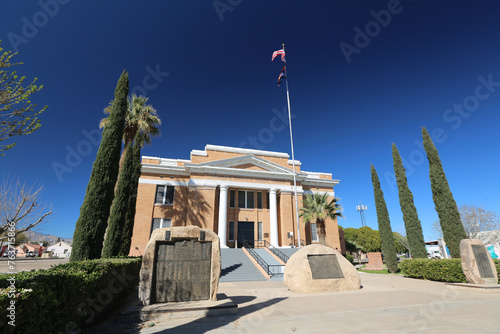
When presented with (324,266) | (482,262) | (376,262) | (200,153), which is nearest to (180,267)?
(324,266)

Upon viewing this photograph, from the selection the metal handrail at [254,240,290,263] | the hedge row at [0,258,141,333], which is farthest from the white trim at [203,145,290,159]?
the hedge row at [0,258,141,333]

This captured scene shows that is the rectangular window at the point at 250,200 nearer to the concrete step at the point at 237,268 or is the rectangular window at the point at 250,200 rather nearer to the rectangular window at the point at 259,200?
the rectangular window at the point at 259,200

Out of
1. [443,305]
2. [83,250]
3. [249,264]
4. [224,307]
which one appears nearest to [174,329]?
[224,307]

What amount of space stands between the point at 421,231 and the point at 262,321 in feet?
58.5

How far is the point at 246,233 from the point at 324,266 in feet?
52.4

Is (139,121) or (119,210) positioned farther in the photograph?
(139,121)

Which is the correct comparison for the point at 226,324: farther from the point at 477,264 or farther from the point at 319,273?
the point at 477,264

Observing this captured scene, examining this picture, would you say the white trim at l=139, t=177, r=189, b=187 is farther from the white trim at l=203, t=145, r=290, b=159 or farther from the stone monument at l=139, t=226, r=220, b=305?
the stone monument at l=139, t=226, r=220, b=305

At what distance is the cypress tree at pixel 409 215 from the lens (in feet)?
58.5

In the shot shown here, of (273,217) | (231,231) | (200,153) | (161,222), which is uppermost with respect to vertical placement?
(200,153)

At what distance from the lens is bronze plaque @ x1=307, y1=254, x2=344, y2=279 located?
33.6 feet

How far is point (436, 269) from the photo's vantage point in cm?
1413

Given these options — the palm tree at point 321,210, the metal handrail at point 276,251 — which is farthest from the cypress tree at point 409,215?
the metal handrail at point 276,251

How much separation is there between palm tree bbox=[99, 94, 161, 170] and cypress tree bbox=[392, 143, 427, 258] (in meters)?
21.5
